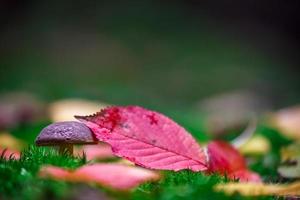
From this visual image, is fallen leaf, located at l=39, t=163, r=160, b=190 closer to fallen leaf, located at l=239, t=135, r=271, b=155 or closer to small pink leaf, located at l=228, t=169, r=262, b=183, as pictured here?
small pink leaf, located at l=228, t=169, r=262, b=183

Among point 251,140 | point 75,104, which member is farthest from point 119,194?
point 75,104

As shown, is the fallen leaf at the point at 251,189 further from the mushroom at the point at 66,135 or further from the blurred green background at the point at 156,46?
the blurred green background at the point at 156,46

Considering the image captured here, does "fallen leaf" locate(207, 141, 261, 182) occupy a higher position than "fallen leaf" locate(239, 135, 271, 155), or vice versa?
"fallen leaf" locate(239, 135, 271, 155)

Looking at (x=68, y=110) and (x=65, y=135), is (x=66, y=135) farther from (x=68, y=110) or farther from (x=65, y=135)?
(x=68, y=110)

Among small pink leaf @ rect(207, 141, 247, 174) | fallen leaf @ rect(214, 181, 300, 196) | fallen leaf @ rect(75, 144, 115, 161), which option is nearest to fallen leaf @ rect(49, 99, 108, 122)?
fallen leaf @ rect(75, 144, 115, 161)

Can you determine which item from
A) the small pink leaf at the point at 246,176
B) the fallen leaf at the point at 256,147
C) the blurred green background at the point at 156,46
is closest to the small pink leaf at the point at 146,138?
the small pink leaf at the point at 246,176
